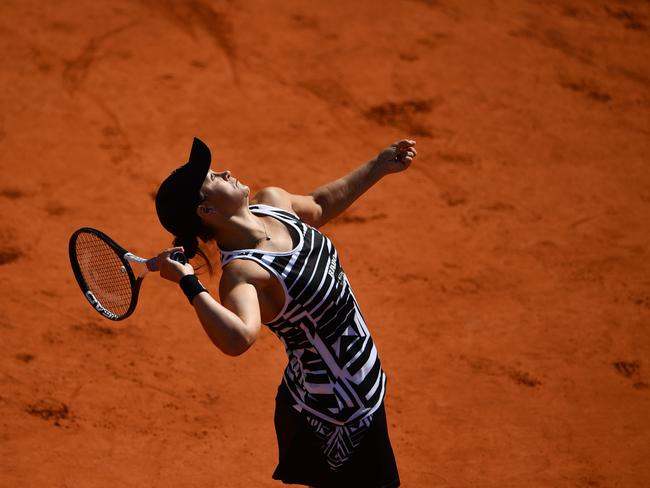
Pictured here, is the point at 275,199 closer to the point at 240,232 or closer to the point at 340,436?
the point at 240,232

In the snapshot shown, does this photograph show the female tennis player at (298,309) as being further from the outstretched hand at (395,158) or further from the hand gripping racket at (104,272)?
the outstretched hand at (395,158)

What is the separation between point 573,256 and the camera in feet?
24.7

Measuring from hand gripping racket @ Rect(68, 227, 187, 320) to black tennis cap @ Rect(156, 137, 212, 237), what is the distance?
1.08 feet

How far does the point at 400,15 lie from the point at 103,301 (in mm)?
7493

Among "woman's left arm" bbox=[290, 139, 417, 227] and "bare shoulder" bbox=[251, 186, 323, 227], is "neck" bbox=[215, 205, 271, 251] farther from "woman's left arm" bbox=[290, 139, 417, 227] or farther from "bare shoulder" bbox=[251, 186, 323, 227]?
"woman's left arm" bbox=[290, 139, 417, 227]

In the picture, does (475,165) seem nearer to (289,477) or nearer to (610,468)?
(610,468)

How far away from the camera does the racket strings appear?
427 cm

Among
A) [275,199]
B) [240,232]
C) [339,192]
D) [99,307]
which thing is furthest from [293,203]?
[99,307]

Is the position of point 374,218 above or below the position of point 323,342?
below

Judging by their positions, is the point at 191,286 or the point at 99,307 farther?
the point at 99,307

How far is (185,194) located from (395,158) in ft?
3.91

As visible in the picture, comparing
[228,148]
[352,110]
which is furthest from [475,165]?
[228,148]

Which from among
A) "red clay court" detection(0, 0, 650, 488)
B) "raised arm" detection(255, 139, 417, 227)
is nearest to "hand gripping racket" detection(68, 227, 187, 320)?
"raised arm" detection(255, 139, 417, 227)

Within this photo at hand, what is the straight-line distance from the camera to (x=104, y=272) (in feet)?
14.5
